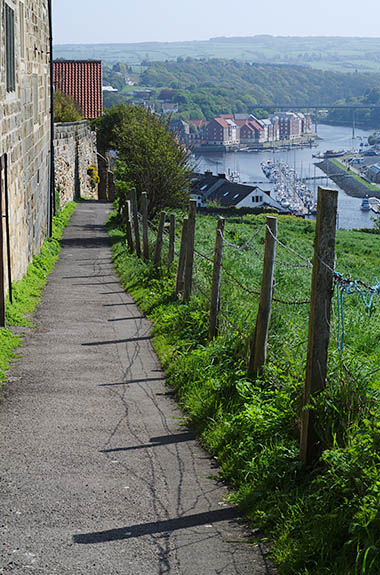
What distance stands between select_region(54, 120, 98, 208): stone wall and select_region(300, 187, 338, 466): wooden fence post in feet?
69.8

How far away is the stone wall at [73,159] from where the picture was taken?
26500mm

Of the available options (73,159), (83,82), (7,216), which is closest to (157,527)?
(7,216)

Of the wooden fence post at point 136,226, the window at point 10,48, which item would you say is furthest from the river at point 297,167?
the window at point 10,48

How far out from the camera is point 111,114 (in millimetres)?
38375

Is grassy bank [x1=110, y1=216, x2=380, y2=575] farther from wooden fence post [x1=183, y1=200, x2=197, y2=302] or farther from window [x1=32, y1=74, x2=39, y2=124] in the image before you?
window [x1=32, y1=74, x2=39, y2=124]

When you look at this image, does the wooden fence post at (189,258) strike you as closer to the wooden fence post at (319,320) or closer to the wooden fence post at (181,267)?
the wooden fence post at (181,267)

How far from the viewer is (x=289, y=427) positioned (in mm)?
5082

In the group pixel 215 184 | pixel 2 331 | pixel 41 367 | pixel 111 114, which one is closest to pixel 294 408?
pixel 41 367

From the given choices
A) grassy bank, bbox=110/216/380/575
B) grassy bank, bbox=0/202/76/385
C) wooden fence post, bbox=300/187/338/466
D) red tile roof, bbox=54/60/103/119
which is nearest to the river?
red tile roof, bbox=54/60/103/119

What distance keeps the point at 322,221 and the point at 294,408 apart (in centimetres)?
127

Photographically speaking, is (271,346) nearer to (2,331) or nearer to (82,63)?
(2,331)

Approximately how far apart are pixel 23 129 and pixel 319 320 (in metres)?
8.57

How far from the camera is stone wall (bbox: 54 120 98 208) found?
26.5 m

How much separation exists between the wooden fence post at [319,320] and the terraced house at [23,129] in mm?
5255
